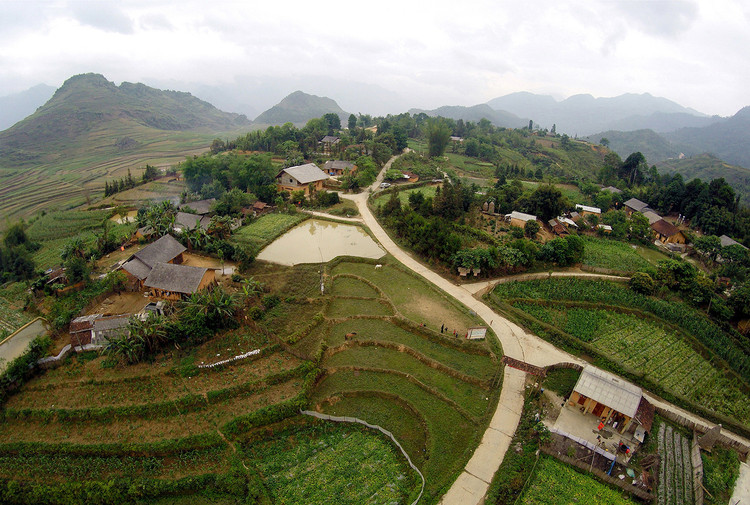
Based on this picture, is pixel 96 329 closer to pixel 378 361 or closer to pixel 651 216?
pixel 378 361

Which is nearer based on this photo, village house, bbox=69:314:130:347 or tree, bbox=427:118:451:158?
village house, bbox=69:314:130:347

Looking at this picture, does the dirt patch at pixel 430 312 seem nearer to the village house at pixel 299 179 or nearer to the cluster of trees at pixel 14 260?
the village house at pixel 299 179

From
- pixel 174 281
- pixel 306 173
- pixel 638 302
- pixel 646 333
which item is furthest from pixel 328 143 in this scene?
pixel 646 333

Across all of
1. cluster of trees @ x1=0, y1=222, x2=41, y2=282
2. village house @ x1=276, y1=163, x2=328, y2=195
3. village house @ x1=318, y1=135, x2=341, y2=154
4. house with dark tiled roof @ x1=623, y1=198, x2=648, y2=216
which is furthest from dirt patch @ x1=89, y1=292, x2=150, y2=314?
house with dark tiled roof @ x1=623, y1=198, x2=648, y2=216

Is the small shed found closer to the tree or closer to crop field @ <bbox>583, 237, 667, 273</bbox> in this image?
crop field @ <bbox>583, 237, 667, 273</bbox>

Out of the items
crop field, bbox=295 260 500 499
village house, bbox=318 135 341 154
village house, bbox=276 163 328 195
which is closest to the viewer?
crop field, bbox=295 260 500 499

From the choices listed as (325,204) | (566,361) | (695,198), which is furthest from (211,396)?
(695,198)

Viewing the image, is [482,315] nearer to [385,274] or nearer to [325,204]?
[385,274]
